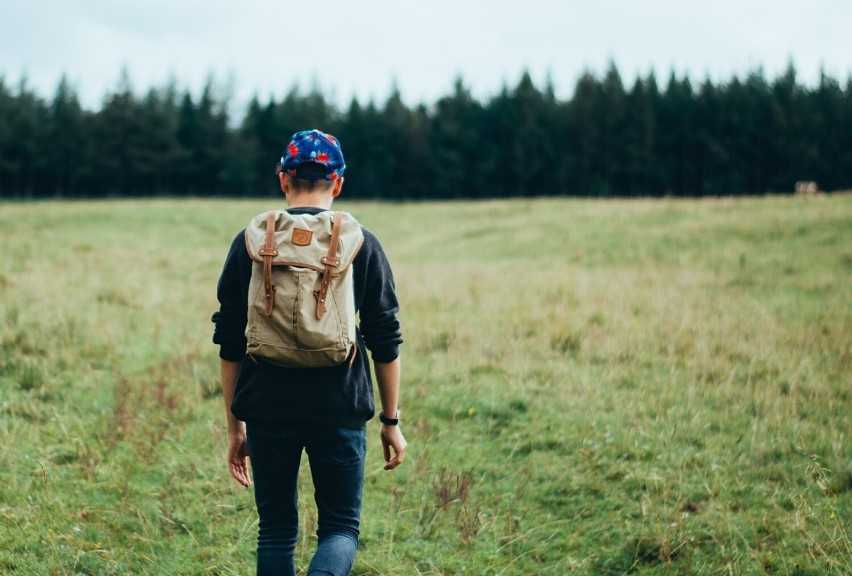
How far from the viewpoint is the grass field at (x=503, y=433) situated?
3.71 metres

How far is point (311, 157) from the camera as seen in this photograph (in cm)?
241

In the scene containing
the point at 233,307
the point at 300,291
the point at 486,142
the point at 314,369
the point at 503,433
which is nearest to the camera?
the point at 300,291

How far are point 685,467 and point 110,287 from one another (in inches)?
392

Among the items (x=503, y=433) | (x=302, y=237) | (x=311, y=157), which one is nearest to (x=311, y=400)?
(x=302, y=237)

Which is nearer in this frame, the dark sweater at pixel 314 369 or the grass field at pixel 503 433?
the dark sweater at pixel 314 369

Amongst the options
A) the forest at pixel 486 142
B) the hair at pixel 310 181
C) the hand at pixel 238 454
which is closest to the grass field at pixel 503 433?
the hand at pixel 238 454

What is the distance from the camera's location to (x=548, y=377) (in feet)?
22.1

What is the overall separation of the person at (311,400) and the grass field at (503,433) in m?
1.25

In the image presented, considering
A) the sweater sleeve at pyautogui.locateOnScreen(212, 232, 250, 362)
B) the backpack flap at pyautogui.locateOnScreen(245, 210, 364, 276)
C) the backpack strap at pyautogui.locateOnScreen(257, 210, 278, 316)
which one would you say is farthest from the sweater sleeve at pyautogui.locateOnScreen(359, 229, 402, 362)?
the sweater sleeve at pyautogui.locateOnScreen(212, 232, 250, 362)

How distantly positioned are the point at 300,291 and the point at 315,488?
773 mm

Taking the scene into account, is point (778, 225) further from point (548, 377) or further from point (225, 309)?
point (225, 309)

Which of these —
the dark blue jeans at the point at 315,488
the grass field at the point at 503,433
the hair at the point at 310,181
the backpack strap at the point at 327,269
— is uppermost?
the hair at the point at 310,181

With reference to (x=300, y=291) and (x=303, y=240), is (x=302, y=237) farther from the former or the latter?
(x=300, y=291)

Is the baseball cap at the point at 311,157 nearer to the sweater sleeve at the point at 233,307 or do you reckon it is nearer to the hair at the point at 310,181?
the hair at the point at 310,181
